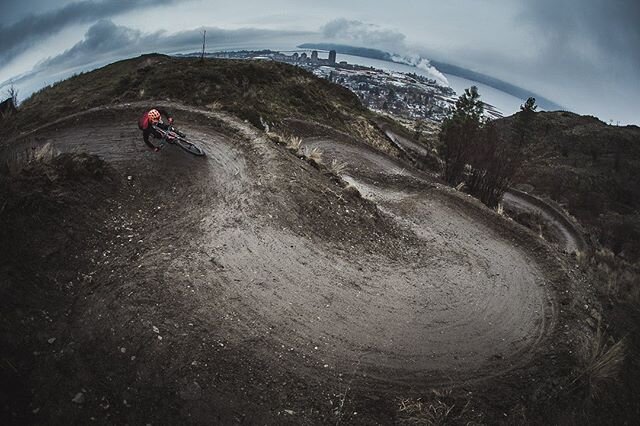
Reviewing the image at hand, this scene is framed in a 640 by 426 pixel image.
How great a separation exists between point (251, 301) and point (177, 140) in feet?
25.8

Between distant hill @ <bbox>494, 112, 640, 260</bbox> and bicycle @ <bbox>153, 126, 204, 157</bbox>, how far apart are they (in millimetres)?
23506

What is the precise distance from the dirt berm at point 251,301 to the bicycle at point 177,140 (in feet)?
2.06

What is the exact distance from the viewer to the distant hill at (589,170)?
36250mm

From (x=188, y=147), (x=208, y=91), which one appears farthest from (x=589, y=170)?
(x=188, y=147)

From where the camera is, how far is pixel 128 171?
1162 cm

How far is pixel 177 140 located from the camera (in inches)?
511

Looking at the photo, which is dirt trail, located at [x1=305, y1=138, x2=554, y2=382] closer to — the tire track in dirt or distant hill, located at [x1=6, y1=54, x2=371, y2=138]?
the tire track in dirt

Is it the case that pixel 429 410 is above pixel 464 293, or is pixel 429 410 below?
below

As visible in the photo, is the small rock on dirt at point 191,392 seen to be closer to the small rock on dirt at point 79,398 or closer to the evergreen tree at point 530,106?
the small rock on dirt at point 79,398

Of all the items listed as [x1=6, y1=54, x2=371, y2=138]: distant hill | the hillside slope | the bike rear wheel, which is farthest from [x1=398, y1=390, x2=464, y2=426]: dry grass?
[x1=6, y1=54, x2=371, y2=138]: distant hill

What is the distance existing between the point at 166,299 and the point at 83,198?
14.8 feet

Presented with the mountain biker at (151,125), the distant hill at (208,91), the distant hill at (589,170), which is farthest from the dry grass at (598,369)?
the distant hill at (589,170)

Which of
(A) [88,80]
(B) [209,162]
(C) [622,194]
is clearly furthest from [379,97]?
(B) [209,162]

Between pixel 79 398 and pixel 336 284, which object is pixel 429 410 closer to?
pixel 336 284
